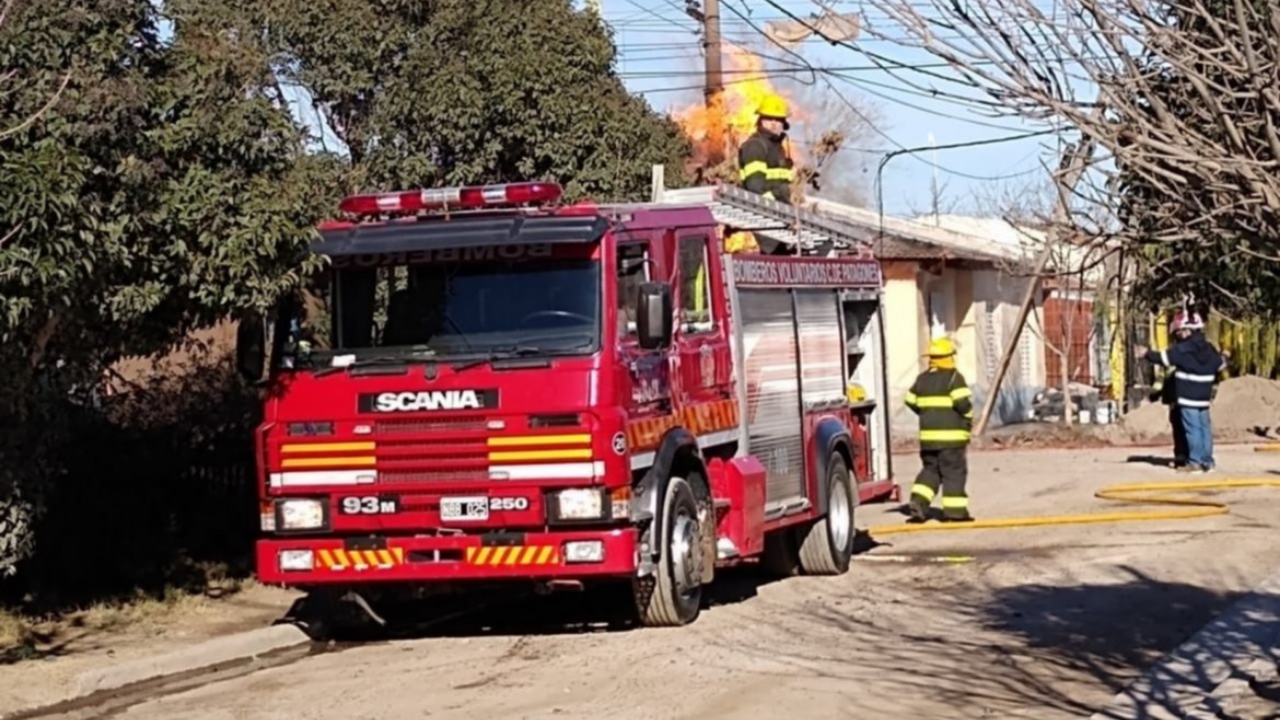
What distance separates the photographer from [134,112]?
1129 centimetres

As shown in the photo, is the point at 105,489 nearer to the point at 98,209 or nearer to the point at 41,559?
the point at 41,559

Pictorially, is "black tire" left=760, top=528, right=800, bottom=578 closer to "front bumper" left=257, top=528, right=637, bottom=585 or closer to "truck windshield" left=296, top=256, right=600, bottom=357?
"front bumper" left=257, top=528, right=637, bottom=585

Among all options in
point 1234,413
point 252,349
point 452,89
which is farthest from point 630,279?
point 1234,413

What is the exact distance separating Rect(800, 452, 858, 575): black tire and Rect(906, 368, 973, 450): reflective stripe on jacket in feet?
6.89

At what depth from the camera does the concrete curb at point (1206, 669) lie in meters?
8.86

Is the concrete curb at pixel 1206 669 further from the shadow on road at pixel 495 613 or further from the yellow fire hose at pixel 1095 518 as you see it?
the yellow fire hose at pixel 1095 518

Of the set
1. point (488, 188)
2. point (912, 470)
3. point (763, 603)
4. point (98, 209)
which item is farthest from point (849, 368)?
point (912, 470)

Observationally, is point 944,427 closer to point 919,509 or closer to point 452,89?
point 919,509

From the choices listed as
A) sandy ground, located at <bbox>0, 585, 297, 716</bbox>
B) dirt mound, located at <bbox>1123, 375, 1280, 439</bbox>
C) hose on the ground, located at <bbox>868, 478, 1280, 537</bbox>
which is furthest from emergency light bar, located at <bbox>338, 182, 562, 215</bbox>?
dirt mound, located at <bbox>1123, 375, 1280, 439</bbox>

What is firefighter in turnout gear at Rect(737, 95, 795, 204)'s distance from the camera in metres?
16.0

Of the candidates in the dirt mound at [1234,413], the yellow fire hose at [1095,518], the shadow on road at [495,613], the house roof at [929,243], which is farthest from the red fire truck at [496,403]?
the house roof at [929,243]

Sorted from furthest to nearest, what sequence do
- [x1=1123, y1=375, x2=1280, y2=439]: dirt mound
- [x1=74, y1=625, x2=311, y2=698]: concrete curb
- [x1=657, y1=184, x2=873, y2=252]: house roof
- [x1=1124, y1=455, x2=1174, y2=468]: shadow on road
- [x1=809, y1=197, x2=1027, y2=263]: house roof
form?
[x1=809, y1=197, x2=1027, y2=263]: house roof < [x1=1123, y1=375, x2=1280, y2=439]: dirt mound < [x1=1124, y1=455, x2=1174, y2=468]: shadow on road < [x1=657, y1=184, x2=873, y2=252]: house roof < [x1=74, y1=625, x2=311, y2=698]: concrete curb

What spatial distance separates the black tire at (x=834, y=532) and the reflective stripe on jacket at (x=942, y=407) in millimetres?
2100

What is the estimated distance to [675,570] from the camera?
1217 centimetres
